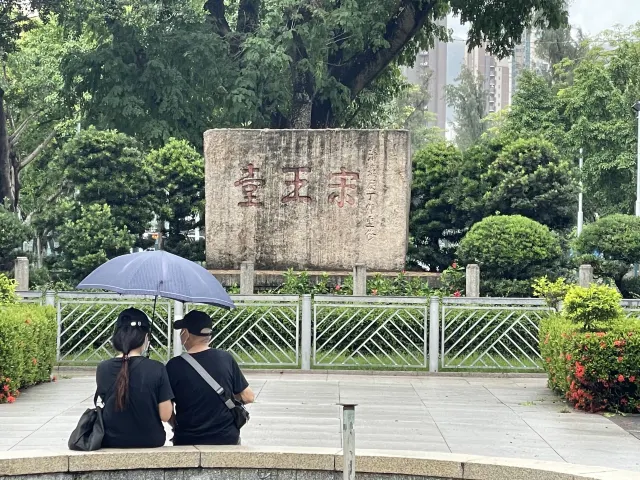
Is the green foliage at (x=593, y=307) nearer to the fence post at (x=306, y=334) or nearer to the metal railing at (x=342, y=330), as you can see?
the metal railing at (x=342, y=330)

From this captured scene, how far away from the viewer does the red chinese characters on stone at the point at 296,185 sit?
52.2ft

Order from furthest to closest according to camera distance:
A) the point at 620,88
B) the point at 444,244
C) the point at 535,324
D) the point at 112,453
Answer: the point at 620,88 < the point at 444,244 < the point at 535,324 < the point at 112,453

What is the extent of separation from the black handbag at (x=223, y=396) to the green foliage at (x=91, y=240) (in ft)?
34.4

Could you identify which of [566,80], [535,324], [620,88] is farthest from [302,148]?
[566,80]

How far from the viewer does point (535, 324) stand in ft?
40.9

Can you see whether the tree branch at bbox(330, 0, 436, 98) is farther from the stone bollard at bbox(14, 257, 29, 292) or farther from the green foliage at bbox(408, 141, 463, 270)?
the stone bollard at bbox(14, 257, 29, 292)

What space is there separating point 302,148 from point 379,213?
158 centimetres

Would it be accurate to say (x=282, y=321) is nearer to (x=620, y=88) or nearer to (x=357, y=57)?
(x=357, y=57)

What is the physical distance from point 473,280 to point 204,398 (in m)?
8.62

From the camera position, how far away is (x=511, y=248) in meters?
15.2

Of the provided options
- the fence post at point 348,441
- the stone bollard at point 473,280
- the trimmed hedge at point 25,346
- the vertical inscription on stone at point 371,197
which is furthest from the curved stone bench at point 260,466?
the vertical inscription on stone at point 371,197

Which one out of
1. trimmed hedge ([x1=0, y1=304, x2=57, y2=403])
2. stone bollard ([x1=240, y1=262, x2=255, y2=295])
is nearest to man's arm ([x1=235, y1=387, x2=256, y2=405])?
trimmed hedge ([x1=0, y1=304, x2=57, y2=403])

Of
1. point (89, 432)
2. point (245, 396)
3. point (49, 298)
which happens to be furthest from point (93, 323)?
point (245, 396)

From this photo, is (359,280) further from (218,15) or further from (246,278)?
(218,15)
